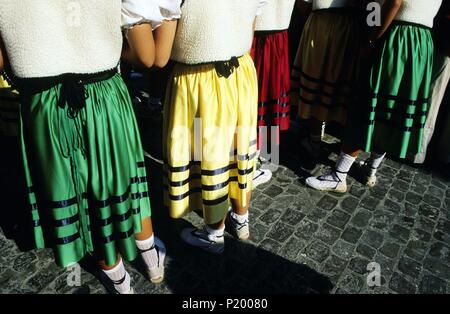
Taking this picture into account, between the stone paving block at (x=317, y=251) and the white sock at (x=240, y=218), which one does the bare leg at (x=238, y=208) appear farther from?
the stone paving block at (x=317, y=251)

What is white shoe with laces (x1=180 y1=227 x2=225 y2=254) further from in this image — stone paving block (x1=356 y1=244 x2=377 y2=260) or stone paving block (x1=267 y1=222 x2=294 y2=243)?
stone paving block (x1=356 y1=244 x2=377 y2=260)

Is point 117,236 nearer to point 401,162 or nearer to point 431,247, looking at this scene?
point 431,247

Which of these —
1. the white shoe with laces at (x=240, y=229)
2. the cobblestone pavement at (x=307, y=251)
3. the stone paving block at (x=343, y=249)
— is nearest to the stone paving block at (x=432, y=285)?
the cobblestone pavement at (x=307, y=251)

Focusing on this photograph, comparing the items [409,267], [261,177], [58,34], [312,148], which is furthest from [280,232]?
[58,34]

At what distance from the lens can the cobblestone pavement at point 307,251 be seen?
2.65 meters

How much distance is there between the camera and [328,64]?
3.43 metres

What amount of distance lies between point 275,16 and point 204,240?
1776mm

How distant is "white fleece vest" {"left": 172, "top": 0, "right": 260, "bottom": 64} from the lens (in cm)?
193

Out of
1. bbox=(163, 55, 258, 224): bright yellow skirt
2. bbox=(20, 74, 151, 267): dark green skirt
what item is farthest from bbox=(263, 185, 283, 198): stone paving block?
bbox=(20, 74, 151, 267): dark green skirt

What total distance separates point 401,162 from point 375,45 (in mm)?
1550

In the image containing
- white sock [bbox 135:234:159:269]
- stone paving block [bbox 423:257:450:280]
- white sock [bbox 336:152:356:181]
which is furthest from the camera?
white sock [bbox 336:152:356:181]

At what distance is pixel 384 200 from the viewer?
11.5 feet

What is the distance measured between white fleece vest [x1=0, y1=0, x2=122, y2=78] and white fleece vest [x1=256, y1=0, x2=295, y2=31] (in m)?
1.50

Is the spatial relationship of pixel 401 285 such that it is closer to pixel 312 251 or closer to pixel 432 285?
pixel 432 285
